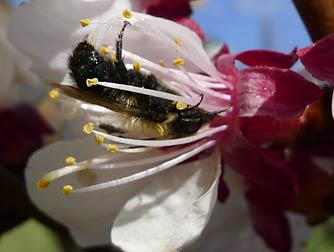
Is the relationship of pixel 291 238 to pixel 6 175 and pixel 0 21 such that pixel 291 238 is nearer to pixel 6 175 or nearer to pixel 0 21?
pixel 6 175

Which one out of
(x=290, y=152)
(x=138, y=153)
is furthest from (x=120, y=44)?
(x=290, y=152)

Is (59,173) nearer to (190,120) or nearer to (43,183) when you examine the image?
(43,183)

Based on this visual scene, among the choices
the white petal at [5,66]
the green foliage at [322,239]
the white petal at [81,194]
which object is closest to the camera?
the white petal at [81,194]

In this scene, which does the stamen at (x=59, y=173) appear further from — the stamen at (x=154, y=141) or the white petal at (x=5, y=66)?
the white petal at (x=5, y=66)

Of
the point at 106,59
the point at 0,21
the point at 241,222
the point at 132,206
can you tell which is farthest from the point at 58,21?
the point at 0,21

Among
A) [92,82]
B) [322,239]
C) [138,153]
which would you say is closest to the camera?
[92,82]

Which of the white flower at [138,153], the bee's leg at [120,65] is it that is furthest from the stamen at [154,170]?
the bee's leg at [120,65]

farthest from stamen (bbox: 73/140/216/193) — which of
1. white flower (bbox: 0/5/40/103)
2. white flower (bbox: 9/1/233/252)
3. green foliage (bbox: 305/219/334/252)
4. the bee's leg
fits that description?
white flower (bbox: 0/5/40/103)
